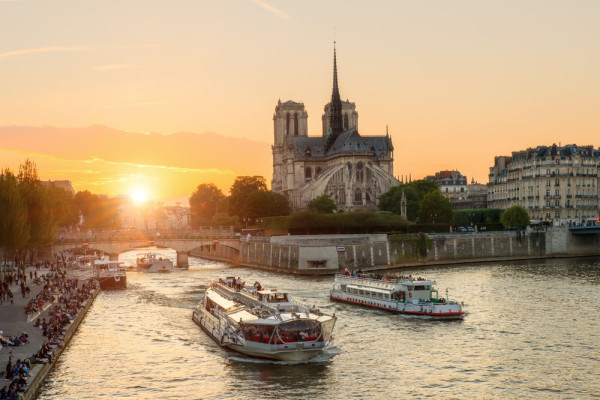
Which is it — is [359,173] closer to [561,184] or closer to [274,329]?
[561,184]

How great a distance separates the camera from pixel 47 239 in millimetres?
75500

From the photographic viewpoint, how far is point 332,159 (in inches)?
5541

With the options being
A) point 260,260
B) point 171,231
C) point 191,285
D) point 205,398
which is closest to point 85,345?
point 205,398

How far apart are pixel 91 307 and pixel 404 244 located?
41488 mm

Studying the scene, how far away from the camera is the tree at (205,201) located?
574 feet

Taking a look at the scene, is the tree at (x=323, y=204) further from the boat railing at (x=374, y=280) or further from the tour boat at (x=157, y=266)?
the boat railing at (x=374, y=280)

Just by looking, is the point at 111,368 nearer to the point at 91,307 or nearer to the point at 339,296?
the point at 91,307

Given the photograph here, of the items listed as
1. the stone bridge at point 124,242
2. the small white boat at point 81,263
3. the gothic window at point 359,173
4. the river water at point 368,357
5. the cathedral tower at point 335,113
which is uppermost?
the cathedral tower at point 335,113

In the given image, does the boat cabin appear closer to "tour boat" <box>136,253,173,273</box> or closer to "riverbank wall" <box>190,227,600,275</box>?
"riverbank wall" <box>190,227,600,275</box>

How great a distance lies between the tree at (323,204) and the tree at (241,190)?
14.3 metres

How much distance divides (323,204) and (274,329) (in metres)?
89.4

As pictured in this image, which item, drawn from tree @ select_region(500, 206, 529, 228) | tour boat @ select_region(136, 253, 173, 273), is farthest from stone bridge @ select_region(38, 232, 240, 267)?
tree @ select_region(500, 206, 529, 228)

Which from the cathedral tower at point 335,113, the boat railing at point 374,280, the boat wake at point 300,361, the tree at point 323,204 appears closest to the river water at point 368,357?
the boat wake at point 300,361

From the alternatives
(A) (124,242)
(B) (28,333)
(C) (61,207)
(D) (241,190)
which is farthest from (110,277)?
(D) (241,190)
